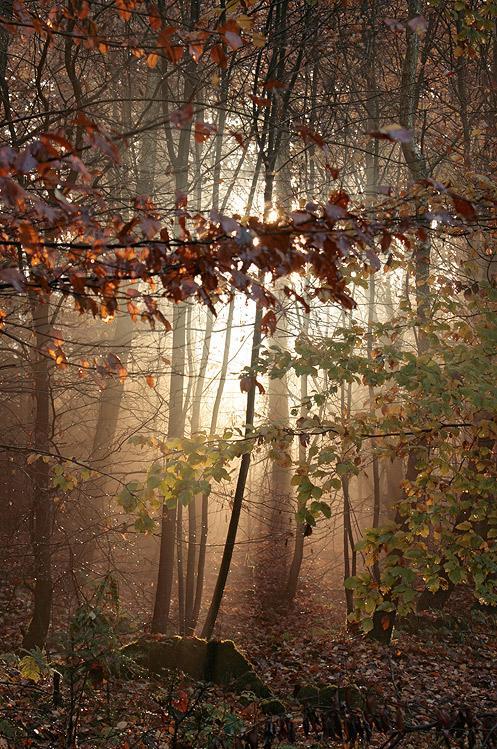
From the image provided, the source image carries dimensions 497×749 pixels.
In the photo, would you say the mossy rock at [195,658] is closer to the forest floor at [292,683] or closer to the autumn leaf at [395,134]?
the forest floor at [292,683]

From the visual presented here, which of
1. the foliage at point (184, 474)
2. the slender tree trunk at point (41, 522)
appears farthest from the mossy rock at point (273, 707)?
the slender tree trunk at point (41, 522)

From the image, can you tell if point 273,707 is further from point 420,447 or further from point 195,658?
point 420,447

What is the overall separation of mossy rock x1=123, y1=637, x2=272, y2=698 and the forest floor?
353 mm

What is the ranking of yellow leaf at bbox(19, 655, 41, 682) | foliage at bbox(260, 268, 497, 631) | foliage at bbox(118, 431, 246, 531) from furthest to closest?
foliage at bbox(118, 431, 246, 531) < foliage at bbox(260, 268, 497, 631) < yellow leaf at bbox(19, 655, 41, 682)

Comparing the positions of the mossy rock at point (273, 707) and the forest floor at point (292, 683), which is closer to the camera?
the forest floor at point (292, 683)

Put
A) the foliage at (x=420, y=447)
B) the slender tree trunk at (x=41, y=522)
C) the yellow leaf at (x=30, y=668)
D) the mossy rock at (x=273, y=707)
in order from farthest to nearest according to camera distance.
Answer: the slender tree trunk at (x=41, y=522), the mossy rock at (x=273, y=707), the foliage at (x=420, y=447), the yellow leaf at (x=30, y=668)

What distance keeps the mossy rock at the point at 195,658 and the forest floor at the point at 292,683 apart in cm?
35

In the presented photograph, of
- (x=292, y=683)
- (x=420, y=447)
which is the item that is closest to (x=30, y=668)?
(x=420, y=447)

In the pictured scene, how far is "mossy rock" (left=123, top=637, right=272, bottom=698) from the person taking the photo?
8.27 meters

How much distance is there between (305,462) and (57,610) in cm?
667

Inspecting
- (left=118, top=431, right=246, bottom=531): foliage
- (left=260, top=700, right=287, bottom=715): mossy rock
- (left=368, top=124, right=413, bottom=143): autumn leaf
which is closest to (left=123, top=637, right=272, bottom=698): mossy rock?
(left=260, top=700, right=287, bottom=715): mossy rock

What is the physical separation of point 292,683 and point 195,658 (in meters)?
1.39

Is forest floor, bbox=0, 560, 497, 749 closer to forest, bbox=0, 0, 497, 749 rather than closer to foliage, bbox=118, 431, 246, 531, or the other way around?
forest, bbox=0, 0, 497, 749

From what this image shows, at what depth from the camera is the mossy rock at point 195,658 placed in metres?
8.27
